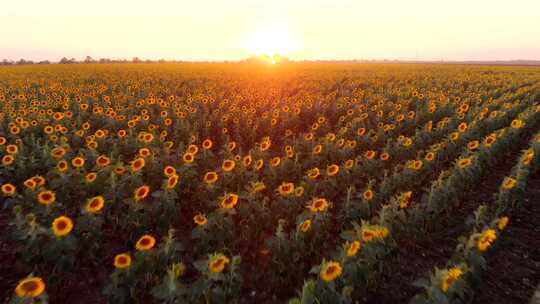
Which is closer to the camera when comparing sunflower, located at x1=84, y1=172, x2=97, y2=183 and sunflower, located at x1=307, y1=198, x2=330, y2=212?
sunflower, located at x1=307, y1=198, x2=330, y2=212

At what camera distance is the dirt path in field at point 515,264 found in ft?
12.6

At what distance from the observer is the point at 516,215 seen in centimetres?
550

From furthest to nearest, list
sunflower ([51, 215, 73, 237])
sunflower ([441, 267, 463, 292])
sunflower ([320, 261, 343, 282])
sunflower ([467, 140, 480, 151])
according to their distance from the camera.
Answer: sunflower ([467, 140, 480, 151])
sunflower ([51, 215, 73, 237])
sunflower ([320, 261, 343, 282])
sunflower ([441, 267, 463, 292])

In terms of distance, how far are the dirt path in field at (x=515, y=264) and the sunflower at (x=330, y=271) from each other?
1924mm

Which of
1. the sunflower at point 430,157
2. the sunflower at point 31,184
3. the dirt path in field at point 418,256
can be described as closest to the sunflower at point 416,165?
the sunflower at point 430,157

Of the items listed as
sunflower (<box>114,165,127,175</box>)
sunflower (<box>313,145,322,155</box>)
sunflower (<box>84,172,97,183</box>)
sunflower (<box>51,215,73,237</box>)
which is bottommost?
sunflower (<box>313,145,322,155</box>)

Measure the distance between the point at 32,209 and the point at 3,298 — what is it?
4.03ft

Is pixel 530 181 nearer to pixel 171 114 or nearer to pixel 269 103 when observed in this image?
pixel 269 103

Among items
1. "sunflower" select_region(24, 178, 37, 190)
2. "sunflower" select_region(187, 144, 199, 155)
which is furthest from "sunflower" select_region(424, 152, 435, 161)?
"sunflower" select_region(24, 178, 37, 190)

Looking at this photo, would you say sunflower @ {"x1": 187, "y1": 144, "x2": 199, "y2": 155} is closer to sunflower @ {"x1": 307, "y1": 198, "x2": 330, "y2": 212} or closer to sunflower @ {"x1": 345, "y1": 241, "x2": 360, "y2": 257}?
sunflower @ {"x1": 307, "y1": 198, "x2": 330, "y2": 212}

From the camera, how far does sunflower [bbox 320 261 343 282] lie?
123 inches

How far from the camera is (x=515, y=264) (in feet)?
14.3

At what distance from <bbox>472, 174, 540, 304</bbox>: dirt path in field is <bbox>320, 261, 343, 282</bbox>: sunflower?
192 cm

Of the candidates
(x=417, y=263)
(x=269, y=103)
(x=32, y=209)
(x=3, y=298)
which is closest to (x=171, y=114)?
(x=269, y=103)
